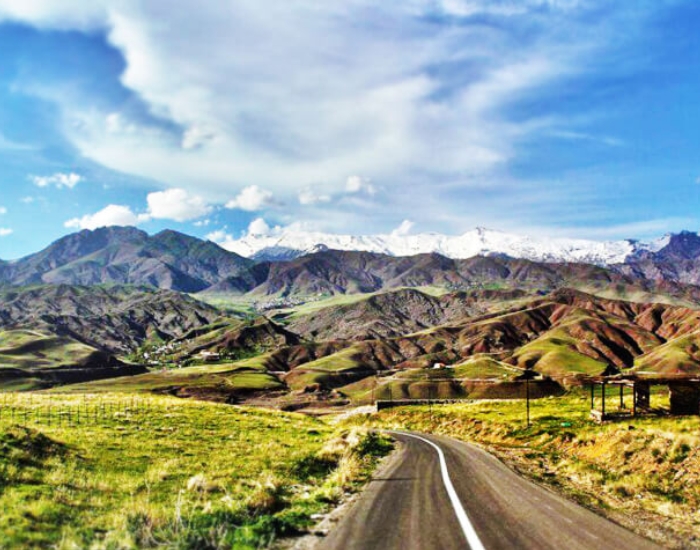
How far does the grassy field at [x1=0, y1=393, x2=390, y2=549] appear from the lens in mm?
12797

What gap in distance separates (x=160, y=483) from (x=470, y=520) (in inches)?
511

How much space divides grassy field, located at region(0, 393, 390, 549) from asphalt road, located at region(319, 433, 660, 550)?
1607mm

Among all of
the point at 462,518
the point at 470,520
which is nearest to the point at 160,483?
the point at 462,518

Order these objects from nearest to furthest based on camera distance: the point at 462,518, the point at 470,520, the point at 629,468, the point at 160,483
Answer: the point at 470,520 < the point at 462,518 < the point at 160,483 < the point at 629,468

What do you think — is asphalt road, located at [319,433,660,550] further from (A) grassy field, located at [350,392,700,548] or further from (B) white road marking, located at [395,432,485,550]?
(A) grassy field, located at [350,392,700,548]

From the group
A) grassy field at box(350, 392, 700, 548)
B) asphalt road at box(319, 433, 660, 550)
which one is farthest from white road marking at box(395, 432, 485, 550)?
grassy field at box(350, 392, 700, 548)

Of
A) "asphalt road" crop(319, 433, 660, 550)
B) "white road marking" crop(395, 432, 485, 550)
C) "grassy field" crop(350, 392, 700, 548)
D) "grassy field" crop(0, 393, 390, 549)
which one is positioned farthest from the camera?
"grassy field" crop(350, 392, 700, 548)

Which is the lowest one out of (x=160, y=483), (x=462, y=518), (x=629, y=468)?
(x=629, y=468)

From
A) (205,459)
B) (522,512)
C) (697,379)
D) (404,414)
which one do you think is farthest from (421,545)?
(404,414)

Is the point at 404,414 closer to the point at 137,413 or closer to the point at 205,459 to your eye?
the point at 137,413

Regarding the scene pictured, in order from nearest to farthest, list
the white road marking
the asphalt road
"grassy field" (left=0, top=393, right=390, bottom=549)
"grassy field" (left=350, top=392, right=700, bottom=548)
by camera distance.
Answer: the white road marking, the asphalt road, "grassy field" (left=0, top=393, right=390, bottom=549), "grassy field" (left=350, top=392, right=700, bottom=548)

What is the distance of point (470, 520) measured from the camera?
13898mm

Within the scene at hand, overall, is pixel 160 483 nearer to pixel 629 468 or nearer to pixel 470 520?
pixel 470 520

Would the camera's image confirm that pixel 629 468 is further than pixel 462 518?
Yes
